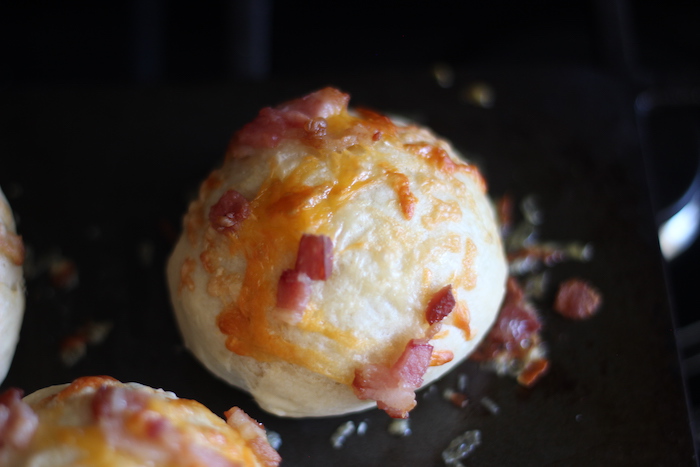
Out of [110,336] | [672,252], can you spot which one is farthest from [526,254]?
Answer: [110,336]

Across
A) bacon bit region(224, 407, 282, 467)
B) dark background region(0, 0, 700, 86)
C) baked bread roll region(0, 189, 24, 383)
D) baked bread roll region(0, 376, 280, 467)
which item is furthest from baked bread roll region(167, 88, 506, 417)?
dark background region(0, 0, 700, 86)

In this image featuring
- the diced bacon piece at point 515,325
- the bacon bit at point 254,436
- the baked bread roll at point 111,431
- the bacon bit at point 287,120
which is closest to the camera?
the baked bread roll at point 111,431

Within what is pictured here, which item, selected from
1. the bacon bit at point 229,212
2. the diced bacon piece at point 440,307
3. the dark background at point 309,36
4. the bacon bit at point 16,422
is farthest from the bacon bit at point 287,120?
the dark background at point 309,36

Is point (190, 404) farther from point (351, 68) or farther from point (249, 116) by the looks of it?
point (351, 68)

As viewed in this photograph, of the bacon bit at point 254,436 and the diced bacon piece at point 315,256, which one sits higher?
the diced bacon piece at point 315,256

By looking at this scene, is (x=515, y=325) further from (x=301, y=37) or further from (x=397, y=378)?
(x=301, y=37)

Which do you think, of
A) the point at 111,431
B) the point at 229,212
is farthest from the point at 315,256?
the point at 111,431

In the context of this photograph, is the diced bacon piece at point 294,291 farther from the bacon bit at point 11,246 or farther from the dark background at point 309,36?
the dark background at point 309,36
